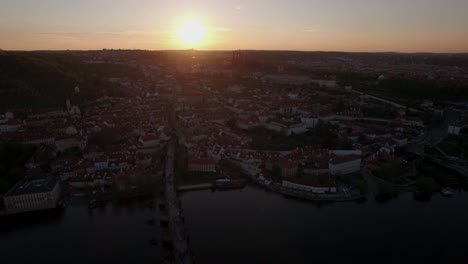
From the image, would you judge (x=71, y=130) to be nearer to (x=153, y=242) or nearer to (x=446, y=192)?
(x=153, y=242)

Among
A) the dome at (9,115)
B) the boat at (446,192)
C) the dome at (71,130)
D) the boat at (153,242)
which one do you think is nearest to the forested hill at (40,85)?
the dome at (9,115)

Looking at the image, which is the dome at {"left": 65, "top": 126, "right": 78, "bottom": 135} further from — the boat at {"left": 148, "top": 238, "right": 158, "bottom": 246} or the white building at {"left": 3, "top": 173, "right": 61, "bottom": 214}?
the boat at {"left": 148, "top": 238, "right": 158, "bottom": 246}

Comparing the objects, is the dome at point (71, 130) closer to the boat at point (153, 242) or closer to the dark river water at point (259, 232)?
the dark river water at point (259, 232)

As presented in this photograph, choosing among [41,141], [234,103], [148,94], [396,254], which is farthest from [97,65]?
[396,254]

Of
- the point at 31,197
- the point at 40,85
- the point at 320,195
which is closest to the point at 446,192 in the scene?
the point at 320,195

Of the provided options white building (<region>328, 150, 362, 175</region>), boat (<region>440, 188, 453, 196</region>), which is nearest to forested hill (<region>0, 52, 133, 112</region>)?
Answer: white building (<region>328, 150, 362, 175</region>)
